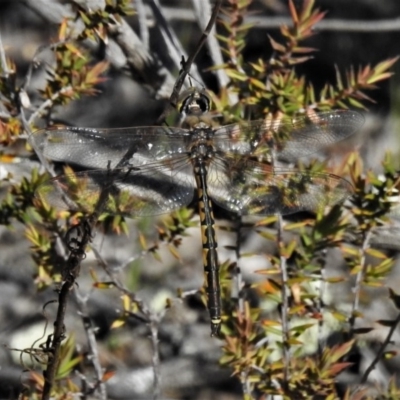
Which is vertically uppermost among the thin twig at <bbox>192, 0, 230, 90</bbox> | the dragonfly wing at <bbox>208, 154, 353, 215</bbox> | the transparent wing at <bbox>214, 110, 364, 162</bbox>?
the thin twig at <bbox>192, 0, 230, 90</bbox>

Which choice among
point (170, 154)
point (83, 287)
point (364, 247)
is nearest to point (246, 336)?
point (364, 247)

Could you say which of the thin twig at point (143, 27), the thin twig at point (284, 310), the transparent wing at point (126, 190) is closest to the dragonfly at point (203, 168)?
the transparent wing at point (126, 190)

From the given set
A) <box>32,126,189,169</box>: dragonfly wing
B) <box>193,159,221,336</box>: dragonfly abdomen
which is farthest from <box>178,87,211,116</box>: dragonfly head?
<box>193,159,221,336</box>: dragonfly abdomen

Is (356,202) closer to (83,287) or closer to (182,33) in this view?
(83,287)

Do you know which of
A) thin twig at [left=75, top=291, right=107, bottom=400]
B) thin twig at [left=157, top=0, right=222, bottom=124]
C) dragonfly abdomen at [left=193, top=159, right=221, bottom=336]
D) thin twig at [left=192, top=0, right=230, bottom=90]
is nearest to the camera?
thin twig at [left=157, top=0, right=222, bottom=124]

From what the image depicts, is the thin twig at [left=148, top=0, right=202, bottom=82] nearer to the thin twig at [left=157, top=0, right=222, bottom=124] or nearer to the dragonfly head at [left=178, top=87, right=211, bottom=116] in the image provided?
the dragonfly head at [left=178, top=87, right=211, bottom=116]

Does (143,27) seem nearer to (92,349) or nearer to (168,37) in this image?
(168,37)

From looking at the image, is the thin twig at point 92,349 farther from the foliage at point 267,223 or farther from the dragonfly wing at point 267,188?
the dragonfly wing at point 267,188

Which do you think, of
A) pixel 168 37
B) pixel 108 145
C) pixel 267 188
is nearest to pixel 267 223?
pixel 267 188

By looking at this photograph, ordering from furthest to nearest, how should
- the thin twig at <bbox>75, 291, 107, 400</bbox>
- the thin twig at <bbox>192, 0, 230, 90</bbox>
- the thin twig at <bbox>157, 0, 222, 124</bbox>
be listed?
the thin twig at <bbox>192, 0, 230, 90</bbox>
the thin twig at <bbox>75, 291, 107, 400</bbox>
the thin twig at <bbox>157, 0, 222, 124</bbox>
